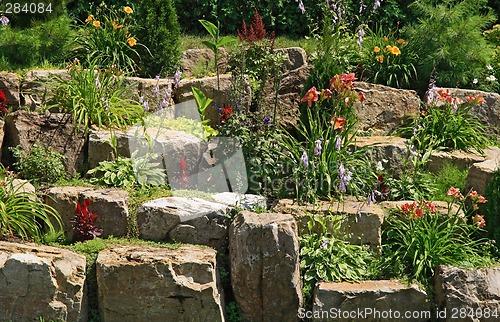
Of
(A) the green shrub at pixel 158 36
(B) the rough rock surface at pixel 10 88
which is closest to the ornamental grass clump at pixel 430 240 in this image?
(A) the green shrub at pixel 158 36

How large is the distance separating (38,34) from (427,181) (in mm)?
5323

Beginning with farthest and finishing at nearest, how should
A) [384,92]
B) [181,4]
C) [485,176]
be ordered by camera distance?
[181,4], [384,92], [485,176]

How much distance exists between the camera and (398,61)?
34.2ft

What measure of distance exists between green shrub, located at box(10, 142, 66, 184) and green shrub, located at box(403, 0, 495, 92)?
4938mm

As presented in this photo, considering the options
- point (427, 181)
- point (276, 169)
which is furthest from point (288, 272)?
point (427, 181)

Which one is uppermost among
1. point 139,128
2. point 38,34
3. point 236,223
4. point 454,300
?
→ point 38,34

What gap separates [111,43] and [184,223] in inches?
128

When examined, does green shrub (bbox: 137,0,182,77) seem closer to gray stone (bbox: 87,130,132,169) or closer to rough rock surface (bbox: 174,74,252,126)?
rough rock surface (bbox: 174,74,252,126)

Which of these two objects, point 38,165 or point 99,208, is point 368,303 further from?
point 38,165

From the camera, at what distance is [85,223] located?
7.89 m

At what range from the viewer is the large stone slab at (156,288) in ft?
24.2

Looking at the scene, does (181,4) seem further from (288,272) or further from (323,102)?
(288,272)

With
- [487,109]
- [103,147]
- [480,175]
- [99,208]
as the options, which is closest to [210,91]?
[103,147]

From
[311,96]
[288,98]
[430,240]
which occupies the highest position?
[311,96]
